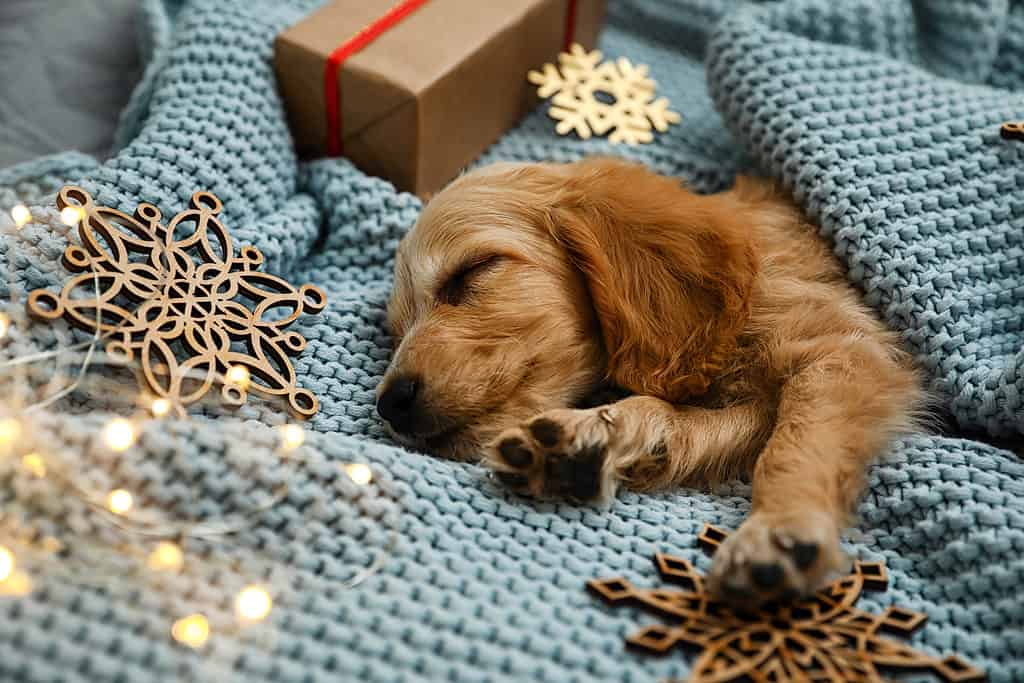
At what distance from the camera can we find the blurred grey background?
2.70m

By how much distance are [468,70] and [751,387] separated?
1077 mm

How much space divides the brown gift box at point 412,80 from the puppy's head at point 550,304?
1.23 ft

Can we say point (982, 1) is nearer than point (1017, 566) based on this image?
No

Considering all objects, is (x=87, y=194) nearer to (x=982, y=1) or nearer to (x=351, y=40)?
(x=351, y=40)

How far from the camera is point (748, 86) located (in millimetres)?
2416

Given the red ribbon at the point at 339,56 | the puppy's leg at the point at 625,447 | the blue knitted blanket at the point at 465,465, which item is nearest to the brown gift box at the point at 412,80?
the red ribbon at the point at 339,56

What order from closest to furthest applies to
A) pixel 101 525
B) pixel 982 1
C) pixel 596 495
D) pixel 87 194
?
pixel 101 525 < pixel 596 495 < pixel 87 194 < pixel 982 1

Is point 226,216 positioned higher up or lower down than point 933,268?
lower down

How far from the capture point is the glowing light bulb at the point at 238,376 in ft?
5.82

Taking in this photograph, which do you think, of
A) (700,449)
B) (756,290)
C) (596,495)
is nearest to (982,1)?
(756,290)

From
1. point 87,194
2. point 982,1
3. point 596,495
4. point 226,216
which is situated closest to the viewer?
point 596,495

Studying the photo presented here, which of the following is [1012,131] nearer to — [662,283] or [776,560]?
[662,283]

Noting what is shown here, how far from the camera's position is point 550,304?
77.5 inches

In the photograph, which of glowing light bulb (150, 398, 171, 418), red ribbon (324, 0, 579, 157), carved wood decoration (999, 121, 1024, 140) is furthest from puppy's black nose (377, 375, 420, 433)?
carved wood decoration (999, 121, 1024, 140)
